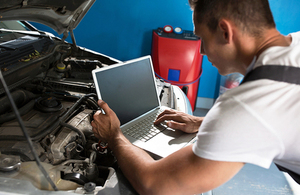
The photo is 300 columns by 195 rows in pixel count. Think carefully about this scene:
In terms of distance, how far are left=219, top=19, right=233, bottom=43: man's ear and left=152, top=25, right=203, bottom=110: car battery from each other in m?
1.90

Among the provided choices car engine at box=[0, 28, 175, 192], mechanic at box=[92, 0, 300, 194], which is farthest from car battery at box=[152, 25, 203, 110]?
mechanic at box=[92, 0, 300, 194]

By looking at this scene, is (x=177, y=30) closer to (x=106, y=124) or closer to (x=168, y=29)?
(x=168, y=29)

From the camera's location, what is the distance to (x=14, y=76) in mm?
1237

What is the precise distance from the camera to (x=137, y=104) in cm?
124

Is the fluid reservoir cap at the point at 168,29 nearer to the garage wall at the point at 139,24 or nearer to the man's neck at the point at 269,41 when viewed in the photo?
the garage wall at the point at 139,24

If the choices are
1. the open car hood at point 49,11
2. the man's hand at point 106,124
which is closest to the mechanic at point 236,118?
the man's hand at point 106,124

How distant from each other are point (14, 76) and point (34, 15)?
0.44 m

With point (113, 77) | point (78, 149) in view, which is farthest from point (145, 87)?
point (78, 149)

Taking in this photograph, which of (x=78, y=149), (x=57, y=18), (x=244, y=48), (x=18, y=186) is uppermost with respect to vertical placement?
(x=57, y=18)

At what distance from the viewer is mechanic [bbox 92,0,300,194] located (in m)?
0.62

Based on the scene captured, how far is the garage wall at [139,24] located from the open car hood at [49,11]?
61.4 inches

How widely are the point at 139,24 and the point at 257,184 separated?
95.1 inches

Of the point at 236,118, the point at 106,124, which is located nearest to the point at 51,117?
the point at 106,124

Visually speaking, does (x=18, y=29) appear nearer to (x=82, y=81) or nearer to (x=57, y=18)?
(x=57, y=18)
